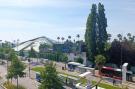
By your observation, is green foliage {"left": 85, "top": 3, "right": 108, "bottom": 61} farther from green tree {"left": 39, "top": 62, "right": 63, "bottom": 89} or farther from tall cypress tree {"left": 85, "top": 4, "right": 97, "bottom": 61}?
green tree {"left": 39, "top": 62, "right": 63, "bottom": 89}

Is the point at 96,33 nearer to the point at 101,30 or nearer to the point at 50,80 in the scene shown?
the point at 101,30

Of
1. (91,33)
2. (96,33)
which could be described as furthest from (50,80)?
(96,33)

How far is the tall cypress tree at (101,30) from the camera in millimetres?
90688

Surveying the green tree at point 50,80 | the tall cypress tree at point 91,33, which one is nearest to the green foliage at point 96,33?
the tall cypress tree at point 91,33

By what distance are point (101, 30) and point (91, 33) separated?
297 centimetres

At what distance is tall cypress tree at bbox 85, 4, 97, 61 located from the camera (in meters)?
91.2

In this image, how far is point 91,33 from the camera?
91.2 meters

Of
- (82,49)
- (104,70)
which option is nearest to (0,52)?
(82,49)

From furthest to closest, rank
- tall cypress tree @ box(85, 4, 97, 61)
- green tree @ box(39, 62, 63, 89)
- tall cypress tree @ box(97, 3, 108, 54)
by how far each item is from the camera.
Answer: tall cypress tree @ box(85, 4, 97, 61) → tall cypress tree @ box(97, 3, 108, 54) → green tree @ box(39, 62, 63, 89)

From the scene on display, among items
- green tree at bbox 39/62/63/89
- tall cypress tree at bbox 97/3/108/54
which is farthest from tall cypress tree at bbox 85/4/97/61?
green tree at bbox 39/62/63/89

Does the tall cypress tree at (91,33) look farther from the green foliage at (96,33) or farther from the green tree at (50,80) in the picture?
the green tree at (50,80)

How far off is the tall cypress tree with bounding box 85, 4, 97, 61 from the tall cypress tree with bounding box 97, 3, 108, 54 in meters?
1.11

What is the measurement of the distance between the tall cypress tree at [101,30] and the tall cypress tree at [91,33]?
111cm

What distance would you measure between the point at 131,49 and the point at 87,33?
44.4ft
